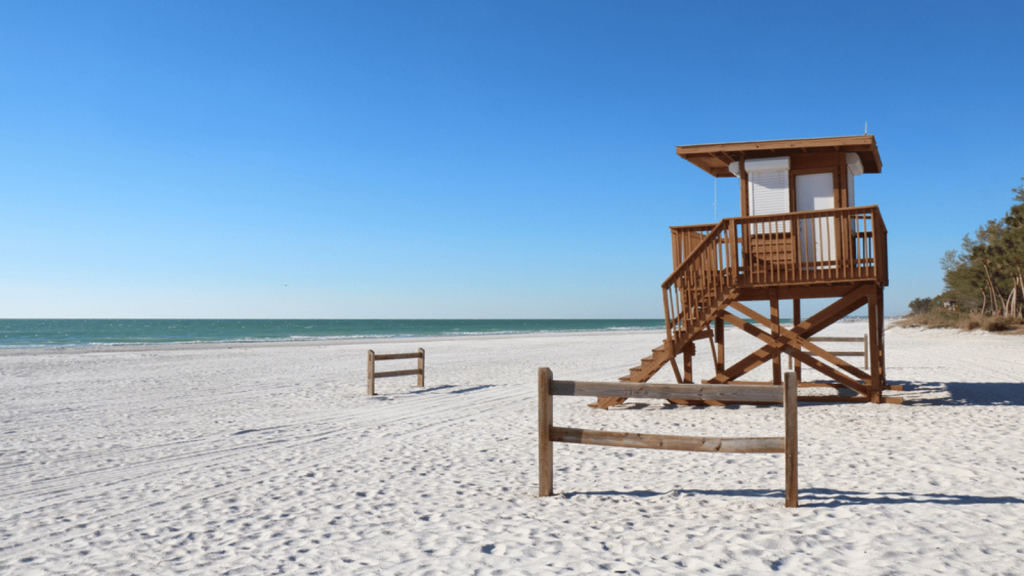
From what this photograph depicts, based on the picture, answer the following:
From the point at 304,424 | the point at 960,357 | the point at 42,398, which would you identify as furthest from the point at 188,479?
the point at 960,357

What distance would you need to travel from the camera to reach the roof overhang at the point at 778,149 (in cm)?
1089

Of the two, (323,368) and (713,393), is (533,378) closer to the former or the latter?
(323,368)

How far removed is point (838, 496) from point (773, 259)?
20.4 ft

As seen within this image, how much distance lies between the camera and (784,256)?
35.1 feet

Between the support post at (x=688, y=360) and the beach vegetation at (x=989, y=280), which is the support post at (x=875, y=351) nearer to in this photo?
the support post at (x=688, y=360)

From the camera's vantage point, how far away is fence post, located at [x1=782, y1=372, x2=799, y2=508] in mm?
5090

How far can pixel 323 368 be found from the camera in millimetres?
20828

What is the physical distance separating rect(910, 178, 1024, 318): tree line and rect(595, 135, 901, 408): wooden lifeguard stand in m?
29.5

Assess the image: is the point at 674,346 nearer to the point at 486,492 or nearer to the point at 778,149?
the point at 778,149

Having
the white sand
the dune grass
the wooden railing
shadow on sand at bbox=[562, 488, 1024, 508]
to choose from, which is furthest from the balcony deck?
the dune grass

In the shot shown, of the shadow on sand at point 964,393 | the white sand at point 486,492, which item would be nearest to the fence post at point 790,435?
the white sand at point 486,492

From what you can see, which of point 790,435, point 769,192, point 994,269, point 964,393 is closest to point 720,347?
point 769,192

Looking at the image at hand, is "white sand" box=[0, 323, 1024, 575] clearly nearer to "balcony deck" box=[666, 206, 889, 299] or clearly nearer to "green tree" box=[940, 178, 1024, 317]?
"balcony deck" box=[666, 206, 889, 299]

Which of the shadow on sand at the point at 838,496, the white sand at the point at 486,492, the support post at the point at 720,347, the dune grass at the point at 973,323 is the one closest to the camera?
the white sand at the point at 486,492
